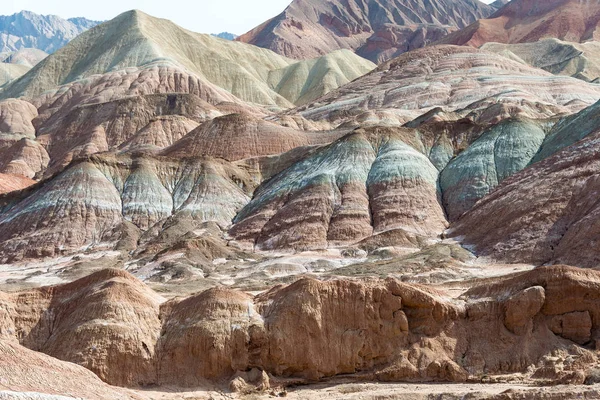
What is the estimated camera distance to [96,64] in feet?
569

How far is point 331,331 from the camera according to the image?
29.9m

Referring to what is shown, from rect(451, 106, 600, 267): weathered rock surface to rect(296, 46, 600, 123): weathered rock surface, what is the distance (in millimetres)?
39651

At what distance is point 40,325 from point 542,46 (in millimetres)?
168030

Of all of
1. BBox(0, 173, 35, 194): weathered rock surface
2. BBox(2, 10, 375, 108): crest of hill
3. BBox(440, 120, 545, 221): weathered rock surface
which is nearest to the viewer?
BBox(440, 120, 545, 221): weathered rock surface

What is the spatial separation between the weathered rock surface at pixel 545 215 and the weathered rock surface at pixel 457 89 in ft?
130

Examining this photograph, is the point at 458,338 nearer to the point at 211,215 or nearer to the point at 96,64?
the point at 211,215

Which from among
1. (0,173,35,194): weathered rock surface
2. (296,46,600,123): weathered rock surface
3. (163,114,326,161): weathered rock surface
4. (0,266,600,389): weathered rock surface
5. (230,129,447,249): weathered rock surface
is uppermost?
(296,46,600,123): weathered rock surface

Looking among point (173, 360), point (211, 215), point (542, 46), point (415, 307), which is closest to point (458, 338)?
point (415, 307)

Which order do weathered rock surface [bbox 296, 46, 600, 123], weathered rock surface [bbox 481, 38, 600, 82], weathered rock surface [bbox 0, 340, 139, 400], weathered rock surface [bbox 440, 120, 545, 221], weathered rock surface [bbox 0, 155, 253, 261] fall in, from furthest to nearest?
1. weathered rock surface [bbox 481, 38, 600, 82]
2. weathered rock surface [bbox 296, 46, 600, 123]
3. weathered rock surface [bbox 0, 155, 253, 261]
4. weathered rock surface [bbox 440, 120, 545, 221]
5. weathered rock surface [bbox 0, 340, 139, 400]

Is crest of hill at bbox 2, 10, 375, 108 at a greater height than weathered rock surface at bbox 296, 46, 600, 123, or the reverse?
crest of hill at bbox 2, 10, 375, 108

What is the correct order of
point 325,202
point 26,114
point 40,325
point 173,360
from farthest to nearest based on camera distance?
point 26,114, point 325,202, point 40,325, point 173,360

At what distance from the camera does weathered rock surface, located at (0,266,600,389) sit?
95.5 feet

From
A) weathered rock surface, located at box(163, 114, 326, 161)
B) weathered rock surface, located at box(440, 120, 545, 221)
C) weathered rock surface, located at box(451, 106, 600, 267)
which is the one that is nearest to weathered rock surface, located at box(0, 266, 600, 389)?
weathered rock surface, located at box(451, 106, 600, 267)

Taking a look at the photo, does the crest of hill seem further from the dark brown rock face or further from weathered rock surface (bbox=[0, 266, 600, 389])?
weathered rock surface (bbox=[0, 266, 600, 389])
